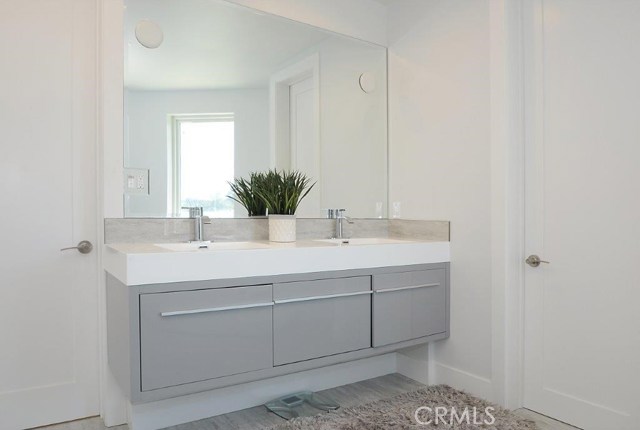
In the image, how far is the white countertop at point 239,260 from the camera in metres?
1.62

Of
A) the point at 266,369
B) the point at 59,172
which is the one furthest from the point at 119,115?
the point at 266,369

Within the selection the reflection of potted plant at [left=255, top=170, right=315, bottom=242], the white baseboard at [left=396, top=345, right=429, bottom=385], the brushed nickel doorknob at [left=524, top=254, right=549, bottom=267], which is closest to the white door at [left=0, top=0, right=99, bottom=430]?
the reflection of potted plant at [left=255, top=170, right=315, bottom=242]

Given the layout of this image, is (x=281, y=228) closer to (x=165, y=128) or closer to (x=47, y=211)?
(x=165, y=128)

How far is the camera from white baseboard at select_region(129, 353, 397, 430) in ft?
6.61

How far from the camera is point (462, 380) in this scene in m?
2.44

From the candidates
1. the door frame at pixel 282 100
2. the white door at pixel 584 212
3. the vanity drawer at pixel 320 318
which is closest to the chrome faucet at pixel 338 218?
the door frame at pixel 282 100

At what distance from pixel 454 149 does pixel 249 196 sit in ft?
3.89

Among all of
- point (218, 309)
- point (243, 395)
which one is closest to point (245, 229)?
point (218, 309)

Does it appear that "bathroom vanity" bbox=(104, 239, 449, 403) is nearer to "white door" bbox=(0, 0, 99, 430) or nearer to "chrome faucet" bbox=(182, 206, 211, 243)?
"chrome faucet" bbox=(182, 206, 211, 243)

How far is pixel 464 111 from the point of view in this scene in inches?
95.9

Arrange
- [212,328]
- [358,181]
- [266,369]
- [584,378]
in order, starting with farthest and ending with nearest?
[358,181], [584,378], [266,369], [212,328]

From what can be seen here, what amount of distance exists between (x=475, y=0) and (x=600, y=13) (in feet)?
2.10

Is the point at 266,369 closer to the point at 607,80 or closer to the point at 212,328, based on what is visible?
the point at 212,328

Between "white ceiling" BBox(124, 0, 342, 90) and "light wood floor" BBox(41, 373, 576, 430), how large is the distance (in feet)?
5.30
